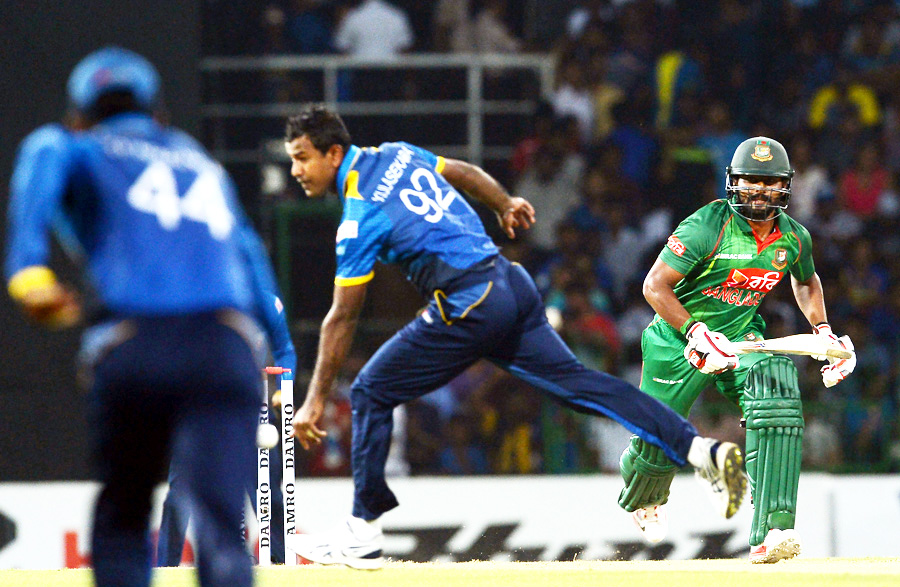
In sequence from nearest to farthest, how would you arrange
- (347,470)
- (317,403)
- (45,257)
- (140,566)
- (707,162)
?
(45,257), (140,566), (317,403), (347,470), (707,162)

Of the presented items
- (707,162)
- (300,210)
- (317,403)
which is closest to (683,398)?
(317,403)

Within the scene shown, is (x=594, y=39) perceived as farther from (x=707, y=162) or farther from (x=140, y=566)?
(x=140, y=566)

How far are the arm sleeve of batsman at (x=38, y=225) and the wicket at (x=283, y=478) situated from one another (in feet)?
10.1

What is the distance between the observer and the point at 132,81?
3.77 m

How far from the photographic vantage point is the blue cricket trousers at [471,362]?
219 inches

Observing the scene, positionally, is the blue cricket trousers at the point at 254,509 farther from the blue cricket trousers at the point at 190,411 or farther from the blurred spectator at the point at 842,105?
the blurred spectator at the point at 842,105

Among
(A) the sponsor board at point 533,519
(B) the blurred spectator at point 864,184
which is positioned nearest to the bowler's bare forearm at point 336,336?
(A) the sponsor board at point 533,519

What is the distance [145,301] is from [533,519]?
20.6 ft

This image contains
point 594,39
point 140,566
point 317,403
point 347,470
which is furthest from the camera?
point 594,39

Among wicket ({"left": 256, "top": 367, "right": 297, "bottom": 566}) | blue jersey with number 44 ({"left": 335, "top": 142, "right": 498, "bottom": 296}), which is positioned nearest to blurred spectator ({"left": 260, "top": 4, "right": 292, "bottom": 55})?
wicket ({"left": 256, "top": 367, "right": 297, "bottom": 566})

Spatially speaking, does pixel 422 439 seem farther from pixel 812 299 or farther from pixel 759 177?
pixel 759 177

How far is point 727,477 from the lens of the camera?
5.31m

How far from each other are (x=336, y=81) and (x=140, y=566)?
350 inches

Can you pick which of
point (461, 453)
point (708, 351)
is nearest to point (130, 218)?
point (708, 351)
